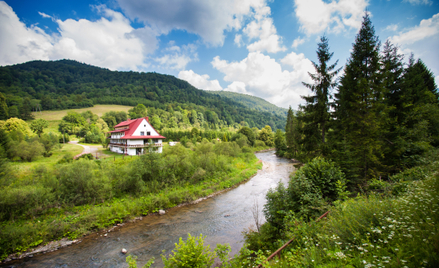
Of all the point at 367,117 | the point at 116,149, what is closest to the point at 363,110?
the point at 367,117

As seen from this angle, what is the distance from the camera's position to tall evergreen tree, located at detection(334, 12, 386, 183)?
39.8 feet

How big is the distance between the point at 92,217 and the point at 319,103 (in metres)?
21.4

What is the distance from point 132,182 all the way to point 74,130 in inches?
2193

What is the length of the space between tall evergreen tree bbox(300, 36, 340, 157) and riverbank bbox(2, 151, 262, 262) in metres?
13.3

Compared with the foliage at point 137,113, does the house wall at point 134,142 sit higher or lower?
lower

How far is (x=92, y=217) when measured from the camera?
12883 mm

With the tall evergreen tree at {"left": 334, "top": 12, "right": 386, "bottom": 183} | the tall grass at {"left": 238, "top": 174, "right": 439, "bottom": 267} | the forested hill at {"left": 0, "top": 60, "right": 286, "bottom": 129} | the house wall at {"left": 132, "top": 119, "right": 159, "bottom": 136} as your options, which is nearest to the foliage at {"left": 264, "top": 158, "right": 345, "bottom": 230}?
the tall grass at {"left": 238, "top": 174, "right": 439, "bottom": 267}

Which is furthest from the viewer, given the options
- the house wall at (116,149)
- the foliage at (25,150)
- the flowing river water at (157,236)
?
the house wall at (116,149)

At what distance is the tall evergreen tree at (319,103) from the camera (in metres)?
14.8

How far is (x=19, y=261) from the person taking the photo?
969 centimetres

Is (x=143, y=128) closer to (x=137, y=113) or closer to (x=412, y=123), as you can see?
(x=412, y=123)

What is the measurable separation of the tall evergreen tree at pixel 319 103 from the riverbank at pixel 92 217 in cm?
1334

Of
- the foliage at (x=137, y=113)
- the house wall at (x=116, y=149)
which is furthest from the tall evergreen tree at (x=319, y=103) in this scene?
the foliage at (x=137, y=113)

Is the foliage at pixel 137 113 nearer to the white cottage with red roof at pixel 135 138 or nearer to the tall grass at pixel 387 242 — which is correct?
→ the white cottage with red roof at pixel 135 138
